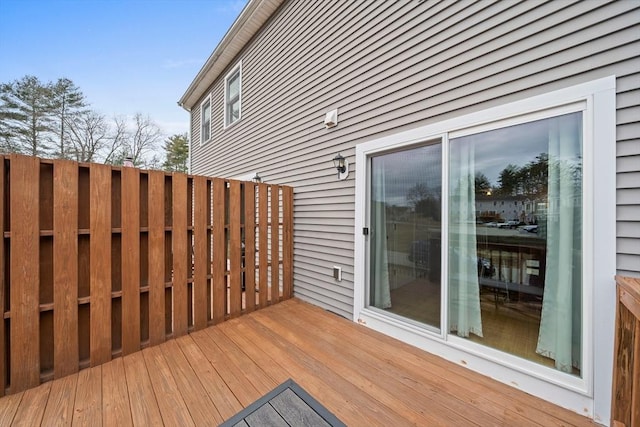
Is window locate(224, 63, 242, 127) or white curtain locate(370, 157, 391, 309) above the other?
window locate(224, 63, 242, 127)

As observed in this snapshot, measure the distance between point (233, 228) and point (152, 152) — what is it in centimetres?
1511

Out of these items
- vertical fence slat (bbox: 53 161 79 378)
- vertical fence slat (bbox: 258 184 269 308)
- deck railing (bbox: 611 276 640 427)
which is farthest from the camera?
vertical fence slat (bbox: 258 184 269 308)

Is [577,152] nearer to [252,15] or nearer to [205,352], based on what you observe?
[205,352]

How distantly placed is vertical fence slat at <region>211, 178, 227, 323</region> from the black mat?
151 cm

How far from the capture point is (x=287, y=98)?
435cm

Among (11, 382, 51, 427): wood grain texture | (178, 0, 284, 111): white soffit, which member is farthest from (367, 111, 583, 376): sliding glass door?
(178, 0, 284, 111): white soffit

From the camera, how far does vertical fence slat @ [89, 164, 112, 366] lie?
2199 millimetres

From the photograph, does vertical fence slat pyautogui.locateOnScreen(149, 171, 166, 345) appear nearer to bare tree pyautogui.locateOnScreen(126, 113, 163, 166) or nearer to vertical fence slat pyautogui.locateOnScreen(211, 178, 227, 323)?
vertical fence slat pyautogui.locateOnScreen(211, 178, 227, 323)

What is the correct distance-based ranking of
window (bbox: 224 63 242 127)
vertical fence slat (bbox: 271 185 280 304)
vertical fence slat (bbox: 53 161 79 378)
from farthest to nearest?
window (bbox: 224 63 242 127), vertical fence slat (bbox: 271 185 280 304), vertical fence slat (bbox: 53 161 79 378)

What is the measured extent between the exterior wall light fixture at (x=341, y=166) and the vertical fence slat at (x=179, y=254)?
6.03 ft

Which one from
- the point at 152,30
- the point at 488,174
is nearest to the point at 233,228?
the point at 488,174

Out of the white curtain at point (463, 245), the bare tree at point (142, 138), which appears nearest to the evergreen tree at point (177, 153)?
the bare tree at point (142, 138)

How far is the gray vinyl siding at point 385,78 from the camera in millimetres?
1598

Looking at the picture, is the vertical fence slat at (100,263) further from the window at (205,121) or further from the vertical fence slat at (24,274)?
the window at (205,121)
